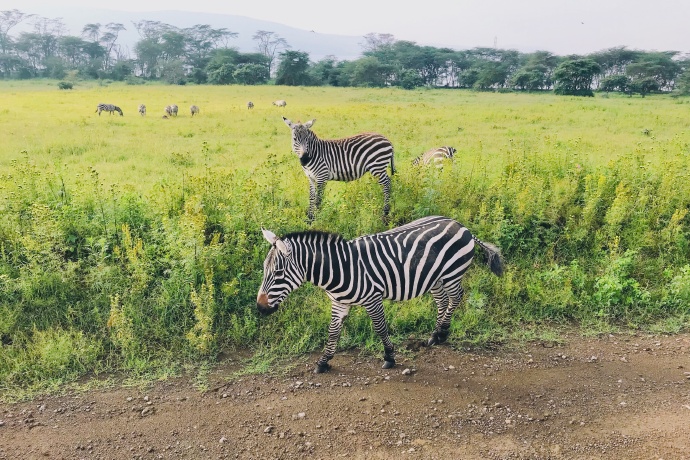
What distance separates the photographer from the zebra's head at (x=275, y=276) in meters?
4.86

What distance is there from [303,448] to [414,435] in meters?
0.95

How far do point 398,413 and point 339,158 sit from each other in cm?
523

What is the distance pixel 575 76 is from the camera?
45.4m

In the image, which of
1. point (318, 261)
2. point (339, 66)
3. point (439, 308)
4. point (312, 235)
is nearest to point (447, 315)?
point (439, 308)

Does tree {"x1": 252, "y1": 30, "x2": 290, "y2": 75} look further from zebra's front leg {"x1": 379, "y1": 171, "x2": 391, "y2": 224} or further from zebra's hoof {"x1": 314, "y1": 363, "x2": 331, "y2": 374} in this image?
zebra's hoof {"x1": 314, "y1": 363, "x2": 331, "y2": 374}

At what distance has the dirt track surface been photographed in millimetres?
4121

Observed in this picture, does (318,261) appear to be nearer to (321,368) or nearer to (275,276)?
(275,276)

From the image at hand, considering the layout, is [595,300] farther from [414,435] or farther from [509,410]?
[414,435]

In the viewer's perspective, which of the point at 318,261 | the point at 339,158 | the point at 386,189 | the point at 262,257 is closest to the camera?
the point at 318,261

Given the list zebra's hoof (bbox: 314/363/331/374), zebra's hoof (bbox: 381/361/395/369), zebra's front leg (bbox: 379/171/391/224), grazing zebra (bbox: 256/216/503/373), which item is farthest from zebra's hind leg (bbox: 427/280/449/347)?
zebra's front leg (bbox: 379/171/391/224)

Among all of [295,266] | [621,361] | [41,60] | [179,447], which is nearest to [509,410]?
[621,361]

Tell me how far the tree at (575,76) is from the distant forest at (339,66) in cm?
8

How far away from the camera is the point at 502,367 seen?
526 cm

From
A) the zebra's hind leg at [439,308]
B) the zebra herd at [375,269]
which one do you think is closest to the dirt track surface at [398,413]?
the zebra's hind leg at [439,308]
